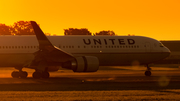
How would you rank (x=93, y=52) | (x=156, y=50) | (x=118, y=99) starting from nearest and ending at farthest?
(x=118, y=99)
(x=93, y=52)
(x=156, y=50)

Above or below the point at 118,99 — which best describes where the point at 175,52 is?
above

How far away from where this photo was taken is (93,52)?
2802 cm

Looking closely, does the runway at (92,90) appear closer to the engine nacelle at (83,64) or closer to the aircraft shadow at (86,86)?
the aircraft shadow at (86,86)

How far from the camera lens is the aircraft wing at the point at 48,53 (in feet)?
75.5

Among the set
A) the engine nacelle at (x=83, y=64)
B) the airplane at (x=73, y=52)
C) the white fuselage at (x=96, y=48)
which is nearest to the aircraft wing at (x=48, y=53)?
the airplane at (x=73, y=52)

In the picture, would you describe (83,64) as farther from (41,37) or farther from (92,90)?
(92,90)

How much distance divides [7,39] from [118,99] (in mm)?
16294

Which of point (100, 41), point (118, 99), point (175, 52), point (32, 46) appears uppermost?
point (175, 52)

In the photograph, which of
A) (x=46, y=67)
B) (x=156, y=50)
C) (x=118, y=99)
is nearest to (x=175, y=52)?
(x=156, y=50)

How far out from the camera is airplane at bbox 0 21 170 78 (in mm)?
23717

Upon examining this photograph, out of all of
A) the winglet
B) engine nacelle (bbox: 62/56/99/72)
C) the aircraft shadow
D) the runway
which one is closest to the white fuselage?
the winglet

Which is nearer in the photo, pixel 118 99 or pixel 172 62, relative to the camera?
pixel 118 99

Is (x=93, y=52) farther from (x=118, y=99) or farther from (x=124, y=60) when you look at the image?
(x=118, y=99)

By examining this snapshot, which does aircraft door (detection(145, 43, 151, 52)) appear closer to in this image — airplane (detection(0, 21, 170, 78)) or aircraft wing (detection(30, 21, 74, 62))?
airplane (detection(0, 21, 170, 78))
